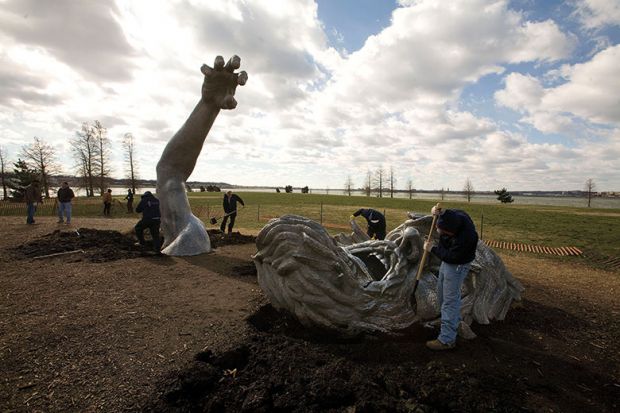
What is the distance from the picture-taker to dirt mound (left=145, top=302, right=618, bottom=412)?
9.64 ft

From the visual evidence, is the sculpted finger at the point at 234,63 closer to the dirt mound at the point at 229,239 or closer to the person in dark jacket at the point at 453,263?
the dirt mound at the point at 229,239

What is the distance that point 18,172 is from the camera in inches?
1314

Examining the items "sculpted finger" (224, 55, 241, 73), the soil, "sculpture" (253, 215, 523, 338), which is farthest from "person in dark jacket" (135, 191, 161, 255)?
"sculpture" (253, 215, 523, 338)

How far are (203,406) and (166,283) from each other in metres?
4.39

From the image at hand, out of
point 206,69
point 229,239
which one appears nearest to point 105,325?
point 229,239

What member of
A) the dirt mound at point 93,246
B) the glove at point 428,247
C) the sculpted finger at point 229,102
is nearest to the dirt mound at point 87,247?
the dirt mound at point 93,246

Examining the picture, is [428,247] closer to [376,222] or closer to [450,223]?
[450,223]

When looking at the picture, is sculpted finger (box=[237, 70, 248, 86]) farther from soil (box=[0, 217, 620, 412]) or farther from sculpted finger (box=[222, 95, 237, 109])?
soil (box=[0, 217, 620, 412])

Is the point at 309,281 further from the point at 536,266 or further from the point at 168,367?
the point at 536,266

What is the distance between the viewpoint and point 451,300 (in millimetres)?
4023

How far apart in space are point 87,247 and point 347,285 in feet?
30.3

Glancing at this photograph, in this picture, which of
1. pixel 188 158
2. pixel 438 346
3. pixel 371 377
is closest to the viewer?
pixel 371 377

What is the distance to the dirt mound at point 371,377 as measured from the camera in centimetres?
294

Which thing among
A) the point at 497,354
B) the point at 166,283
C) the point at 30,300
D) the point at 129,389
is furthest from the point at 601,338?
the point at 30,300
